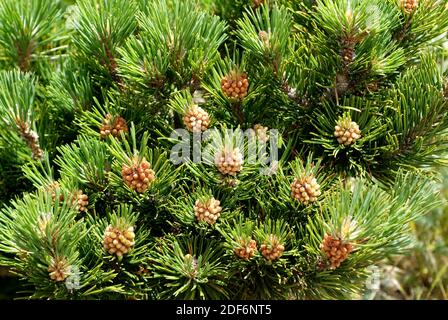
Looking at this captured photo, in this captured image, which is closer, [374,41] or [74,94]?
[374,41]

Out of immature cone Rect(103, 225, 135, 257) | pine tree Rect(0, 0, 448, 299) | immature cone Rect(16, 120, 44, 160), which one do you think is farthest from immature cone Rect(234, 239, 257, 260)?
immature cone Rect(16, 120, 44, 160)

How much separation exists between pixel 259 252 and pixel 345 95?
8.6 inches

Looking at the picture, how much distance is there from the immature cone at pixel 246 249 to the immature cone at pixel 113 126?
0.67 feet

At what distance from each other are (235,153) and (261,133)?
2.4 inches

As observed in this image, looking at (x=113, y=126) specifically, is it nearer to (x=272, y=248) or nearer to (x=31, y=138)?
(x=31, y=138)

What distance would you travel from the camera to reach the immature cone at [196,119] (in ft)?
2.43

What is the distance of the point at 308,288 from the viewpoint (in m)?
0.77

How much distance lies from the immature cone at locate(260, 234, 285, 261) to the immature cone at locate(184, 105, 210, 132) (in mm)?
152

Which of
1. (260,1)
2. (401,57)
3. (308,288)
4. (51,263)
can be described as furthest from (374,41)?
(51,263)

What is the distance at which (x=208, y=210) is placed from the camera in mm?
720

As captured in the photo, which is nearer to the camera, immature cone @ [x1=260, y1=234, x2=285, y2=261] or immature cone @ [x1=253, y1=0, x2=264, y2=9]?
immature cone @ [x1=260, y1=234, x2=285, y2=261]

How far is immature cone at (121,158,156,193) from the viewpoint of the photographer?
71cm

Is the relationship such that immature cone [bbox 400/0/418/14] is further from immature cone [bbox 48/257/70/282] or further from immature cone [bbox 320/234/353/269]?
immature cone [bbox 48/257/70/282]
